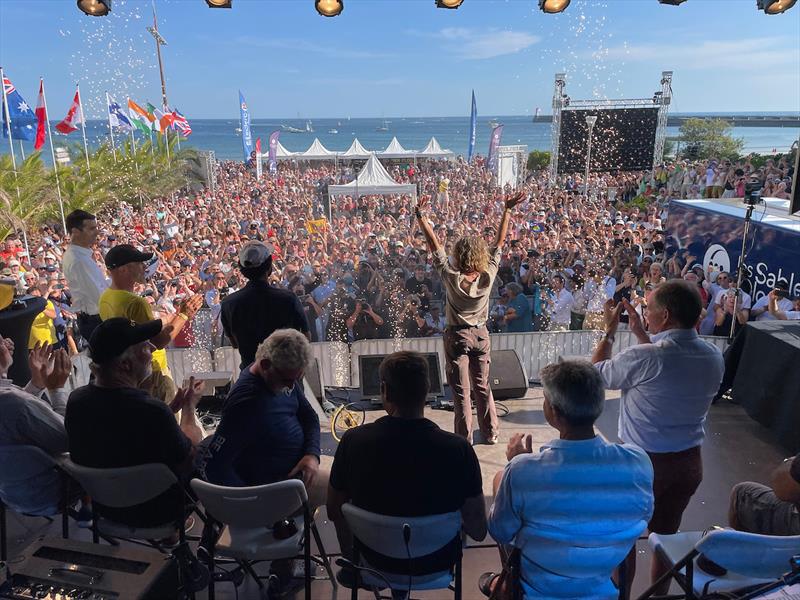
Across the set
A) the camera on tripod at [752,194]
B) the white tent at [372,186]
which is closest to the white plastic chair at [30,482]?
the camera on tripod at [752,194]

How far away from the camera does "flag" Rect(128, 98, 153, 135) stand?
17.9 meters

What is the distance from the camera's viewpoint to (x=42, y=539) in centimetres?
191

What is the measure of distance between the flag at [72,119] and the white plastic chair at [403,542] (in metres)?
16.0

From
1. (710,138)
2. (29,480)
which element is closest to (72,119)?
(29,480)

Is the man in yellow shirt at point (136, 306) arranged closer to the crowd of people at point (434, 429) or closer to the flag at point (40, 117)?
the crowd of people at point (434, 429)

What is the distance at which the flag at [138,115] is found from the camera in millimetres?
17859

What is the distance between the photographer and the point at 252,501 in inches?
74.9

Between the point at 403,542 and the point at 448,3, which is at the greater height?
the point at 448,3

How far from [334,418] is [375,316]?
1.90m

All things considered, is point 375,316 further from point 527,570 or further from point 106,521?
point 527,570

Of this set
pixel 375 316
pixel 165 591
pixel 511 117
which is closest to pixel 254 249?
pixel 165 591

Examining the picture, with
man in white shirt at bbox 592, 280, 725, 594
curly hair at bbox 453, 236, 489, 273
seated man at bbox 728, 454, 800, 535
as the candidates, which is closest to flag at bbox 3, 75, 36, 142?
curly hair at bbox 453, 236, 489, 273

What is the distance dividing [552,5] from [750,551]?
4.22m

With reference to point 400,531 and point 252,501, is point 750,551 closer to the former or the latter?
point 400,531
